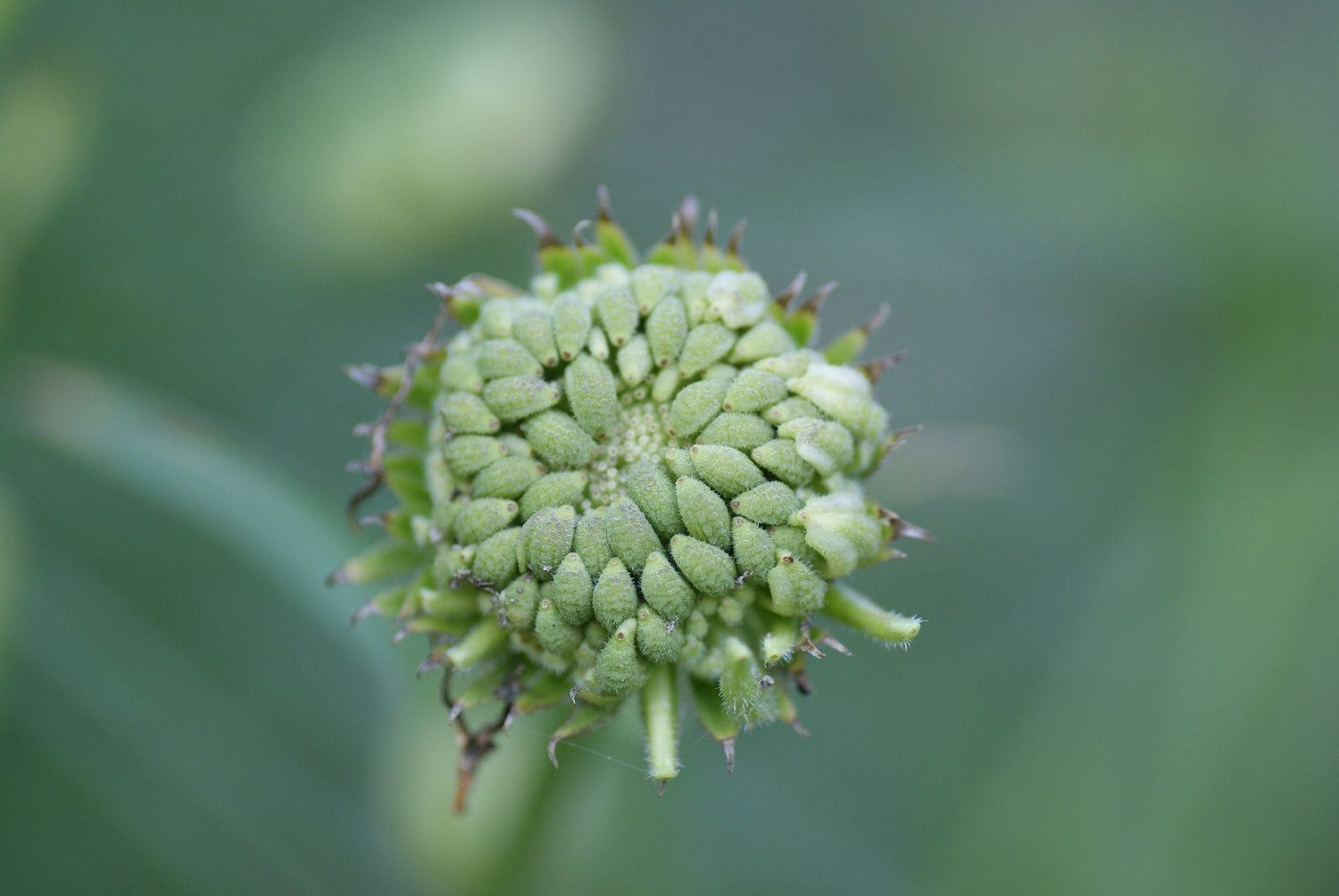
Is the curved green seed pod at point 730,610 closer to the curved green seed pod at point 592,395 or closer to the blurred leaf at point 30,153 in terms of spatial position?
the curved green seed pod at point 592,395

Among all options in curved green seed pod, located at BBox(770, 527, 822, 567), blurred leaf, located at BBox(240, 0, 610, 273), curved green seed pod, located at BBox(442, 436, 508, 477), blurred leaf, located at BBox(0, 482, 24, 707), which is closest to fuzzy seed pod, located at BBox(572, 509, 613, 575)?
curved green seed pod, located at BBox(442, 436, 508, 477)

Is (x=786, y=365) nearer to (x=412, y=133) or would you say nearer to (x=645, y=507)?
(x=645, y=507)

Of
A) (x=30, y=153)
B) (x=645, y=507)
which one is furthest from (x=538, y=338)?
(x=30, y=153)

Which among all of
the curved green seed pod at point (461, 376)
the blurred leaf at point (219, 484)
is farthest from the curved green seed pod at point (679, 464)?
the blurred leaf at point (219, 484)

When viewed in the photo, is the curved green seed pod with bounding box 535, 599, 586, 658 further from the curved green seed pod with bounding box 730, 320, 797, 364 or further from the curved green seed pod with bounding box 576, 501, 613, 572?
the curved green seed pod with bounding box 730, 320, 797, 364

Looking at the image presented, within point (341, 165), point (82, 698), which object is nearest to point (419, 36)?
point (341, 165)

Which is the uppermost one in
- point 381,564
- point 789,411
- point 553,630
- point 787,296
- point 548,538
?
point 787,296
